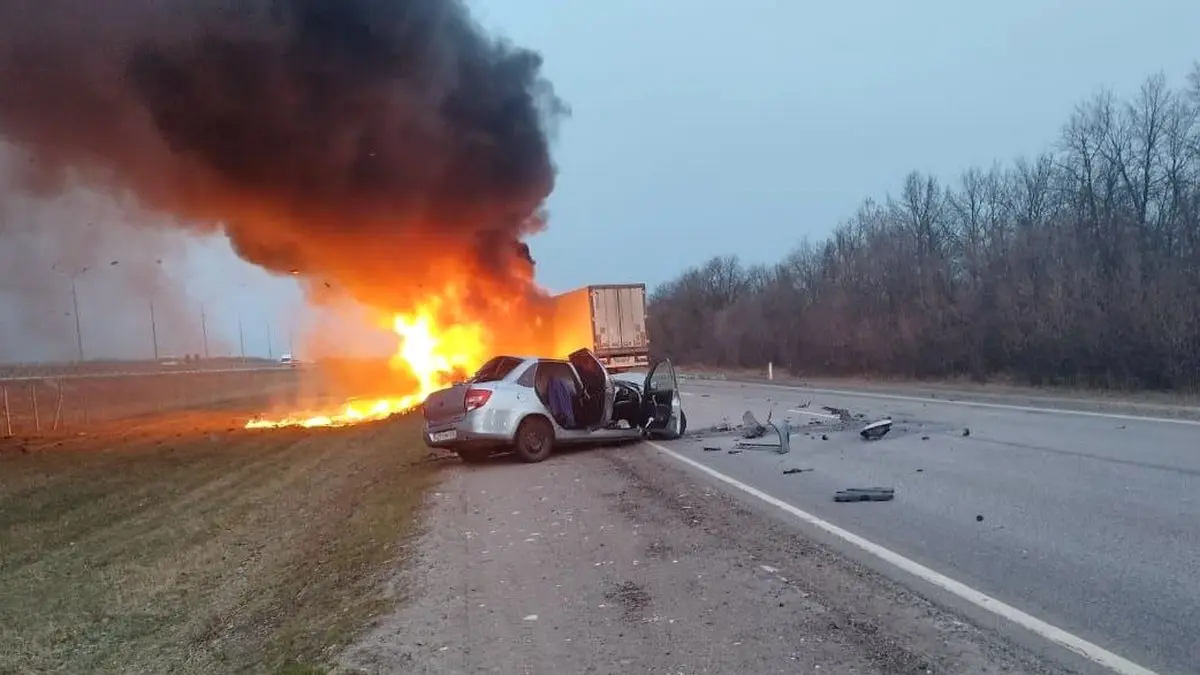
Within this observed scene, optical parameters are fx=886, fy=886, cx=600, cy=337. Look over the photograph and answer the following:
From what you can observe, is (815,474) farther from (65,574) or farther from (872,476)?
(65,574)

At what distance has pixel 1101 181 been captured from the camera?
1244 inches

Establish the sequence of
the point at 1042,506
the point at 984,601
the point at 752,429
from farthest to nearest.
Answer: the point at 752,429 < the point at 1042,506 < the point at 984,601

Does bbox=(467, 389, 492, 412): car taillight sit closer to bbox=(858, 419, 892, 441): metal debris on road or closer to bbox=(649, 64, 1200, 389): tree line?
bbox=(858, 419, 892, 441): metal debris on road

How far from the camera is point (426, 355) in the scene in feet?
96.6

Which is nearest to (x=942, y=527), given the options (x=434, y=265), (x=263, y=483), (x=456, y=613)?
(x=456, y=613)

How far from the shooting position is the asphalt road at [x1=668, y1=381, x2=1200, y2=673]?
16.3 ft

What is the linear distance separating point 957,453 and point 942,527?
180 inches

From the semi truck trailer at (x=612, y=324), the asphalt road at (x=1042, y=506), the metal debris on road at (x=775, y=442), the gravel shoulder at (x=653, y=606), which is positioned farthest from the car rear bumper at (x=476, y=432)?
the semi truck trailer at (x=612, y=324)

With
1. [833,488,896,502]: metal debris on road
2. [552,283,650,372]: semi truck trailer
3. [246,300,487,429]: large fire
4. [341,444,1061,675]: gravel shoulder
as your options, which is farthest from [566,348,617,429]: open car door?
[246,300,487,429]: large fire

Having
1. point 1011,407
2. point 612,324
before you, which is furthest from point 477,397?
point 612,324

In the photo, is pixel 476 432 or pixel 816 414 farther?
pixel 816 414

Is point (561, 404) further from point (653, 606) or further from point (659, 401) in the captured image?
point (653, 606)

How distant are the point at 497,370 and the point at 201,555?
4.64 meters

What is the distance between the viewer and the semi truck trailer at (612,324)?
2695 centimetres
